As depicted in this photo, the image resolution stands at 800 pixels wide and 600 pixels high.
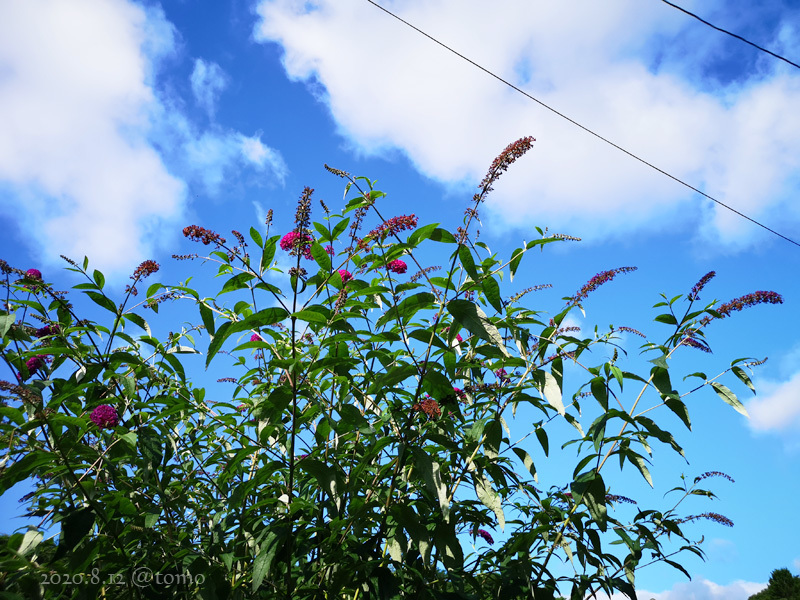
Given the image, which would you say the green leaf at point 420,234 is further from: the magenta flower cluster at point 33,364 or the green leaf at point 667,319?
the magenta flower cluster at point 33,364

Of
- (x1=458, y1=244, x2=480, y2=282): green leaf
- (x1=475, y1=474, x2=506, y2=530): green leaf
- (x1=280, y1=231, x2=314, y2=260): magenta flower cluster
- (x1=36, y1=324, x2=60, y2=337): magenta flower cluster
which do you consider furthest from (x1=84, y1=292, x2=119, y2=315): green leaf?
(x1=475, y1=474, x2=506, y2=530): green leaf

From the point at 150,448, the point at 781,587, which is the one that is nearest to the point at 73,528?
the point at 150,448

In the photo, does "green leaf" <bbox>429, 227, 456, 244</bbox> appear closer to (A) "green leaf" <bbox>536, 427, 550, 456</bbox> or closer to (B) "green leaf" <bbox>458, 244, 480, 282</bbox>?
(B) "green leaf" <bbox>458, 244, 480, 282</bbox>

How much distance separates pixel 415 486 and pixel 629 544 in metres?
0.81

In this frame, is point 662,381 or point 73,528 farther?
point 662,381

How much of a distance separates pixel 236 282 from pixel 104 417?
677 mm

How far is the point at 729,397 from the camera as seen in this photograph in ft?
7.27

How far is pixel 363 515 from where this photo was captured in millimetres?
2020

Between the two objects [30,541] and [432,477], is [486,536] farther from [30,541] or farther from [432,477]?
[30,541]

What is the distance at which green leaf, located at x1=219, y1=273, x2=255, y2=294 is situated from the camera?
6.62ft

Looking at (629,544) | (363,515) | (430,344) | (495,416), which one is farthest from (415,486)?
(629,544)

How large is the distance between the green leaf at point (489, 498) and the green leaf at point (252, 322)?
885 millimetres

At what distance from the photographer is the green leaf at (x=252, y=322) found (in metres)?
1.80

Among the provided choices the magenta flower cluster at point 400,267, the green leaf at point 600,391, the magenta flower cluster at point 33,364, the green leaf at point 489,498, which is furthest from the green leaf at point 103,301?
the green leaf at point 600,391
